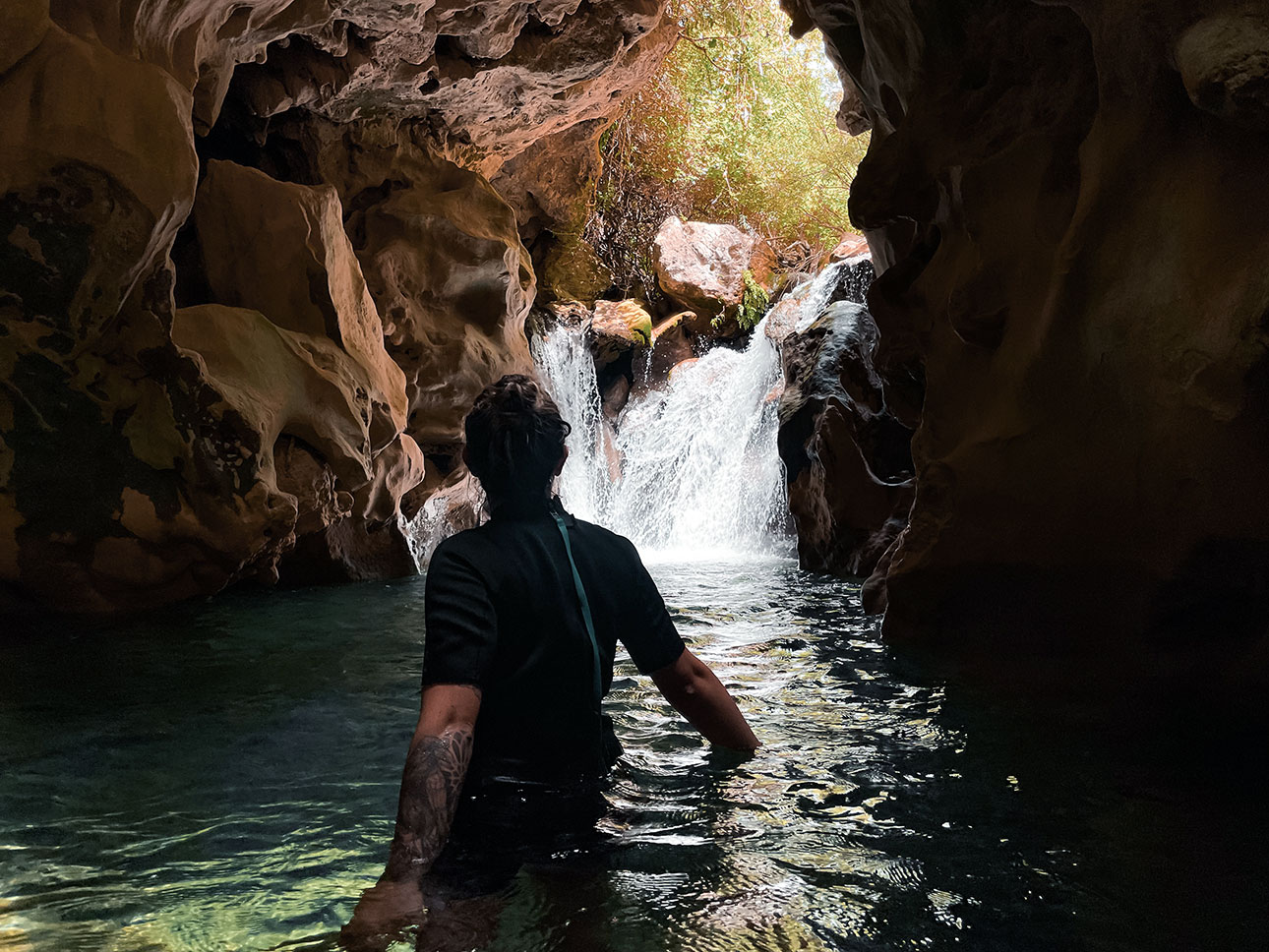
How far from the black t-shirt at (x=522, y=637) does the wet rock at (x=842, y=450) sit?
613 cm

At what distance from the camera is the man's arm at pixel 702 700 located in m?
2.49

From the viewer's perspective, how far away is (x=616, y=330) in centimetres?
1595

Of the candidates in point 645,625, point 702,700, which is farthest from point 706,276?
point 645,625

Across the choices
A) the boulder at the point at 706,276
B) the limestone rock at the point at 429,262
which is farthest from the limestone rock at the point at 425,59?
the boulder at the point at 706,276

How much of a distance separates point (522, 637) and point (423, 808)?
17.1 inches

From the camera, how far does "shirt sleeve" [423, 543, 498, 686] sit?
2.10 meters

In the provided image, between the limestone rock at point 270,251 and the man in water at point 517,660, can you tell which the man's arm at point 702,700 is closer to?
the man in water at point 517,660

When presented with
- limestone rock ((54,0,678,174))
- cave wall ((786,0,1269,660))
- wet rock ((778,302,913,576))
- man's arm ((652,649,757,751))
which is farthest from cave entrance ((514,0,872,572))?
man's arm ((652,649,757,751))

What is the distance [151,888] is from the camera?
2.27 m

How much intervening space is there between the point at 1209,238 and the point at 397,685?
12.6ft

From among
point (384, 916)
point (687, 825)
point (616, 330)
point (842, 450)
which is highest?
point (616, 330)

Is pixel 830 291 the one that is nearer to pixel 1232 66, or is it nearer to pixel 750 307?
pixel 750 307

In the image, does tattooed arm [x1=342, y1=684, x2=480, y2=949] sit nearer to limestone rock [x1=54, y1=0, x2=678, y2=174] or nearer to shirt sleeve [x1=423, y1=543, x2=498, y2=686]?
shirt sleeve [x1=423, y1=543, x2=498, y2=686]

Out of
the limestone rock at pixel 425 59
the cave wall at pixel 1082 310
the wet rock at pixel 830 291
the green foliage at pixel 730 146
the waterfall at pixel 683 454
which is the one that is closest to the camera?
the cave wall at pixel 1082 310
